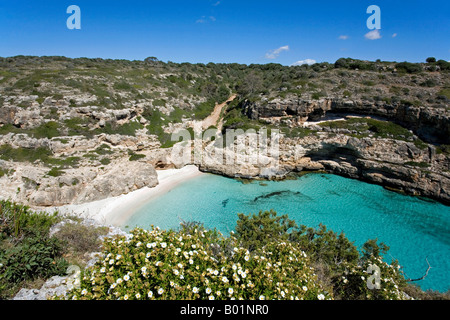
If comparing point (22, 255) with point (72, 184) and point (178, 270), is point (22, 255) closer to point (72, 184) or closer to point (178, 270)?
point (178, 270)

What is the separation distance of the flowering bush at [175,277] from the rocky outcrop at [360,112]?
91.5 ft

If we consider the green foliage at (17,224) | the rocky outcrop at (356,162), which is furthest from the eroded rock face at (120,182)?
the green foliage at (17,224)

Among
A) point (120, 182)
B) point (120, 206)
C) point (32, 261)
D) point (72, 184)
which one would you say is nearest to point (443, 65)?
point (120, 182)

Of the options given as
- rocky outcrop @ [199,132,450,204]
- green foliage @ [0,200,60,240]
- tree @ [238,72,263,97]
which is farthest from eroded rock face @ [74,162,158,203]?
tree @ [238,72,263,97]

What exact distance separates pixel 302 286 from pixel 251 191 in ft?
56.4

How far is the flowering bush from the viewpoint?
416 centimetres

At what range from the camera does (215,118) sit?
135ft

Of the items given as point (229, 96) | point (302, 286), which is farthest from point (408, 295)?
point (229, 96)

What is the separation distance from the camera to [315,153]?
26.8 metres

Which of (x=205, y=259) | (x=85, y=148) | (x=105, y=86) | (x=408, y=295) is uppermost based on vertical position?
(x=105, y=86)

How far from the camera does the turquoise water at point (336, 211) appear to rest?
14469mm

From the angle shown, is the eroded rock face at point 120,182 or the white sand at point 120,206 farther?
the eroded rock face at point 120,182

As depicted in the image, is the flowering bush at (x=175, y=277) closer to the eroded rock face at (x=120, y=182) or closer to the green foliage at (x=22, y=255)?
the green foliage at (x=22, y=255)

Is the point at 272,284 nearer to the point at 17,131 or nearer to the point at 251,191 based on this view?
the point at 251,191
